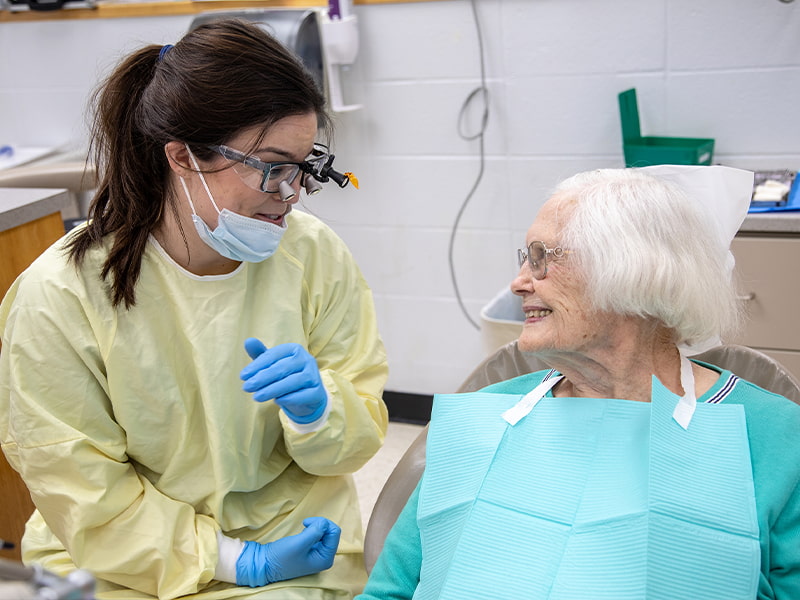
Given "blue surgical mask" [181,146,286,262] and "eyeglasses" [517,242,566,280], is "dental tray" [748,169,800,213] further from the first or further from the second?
"blue surgical mask" [181,146,286,262]

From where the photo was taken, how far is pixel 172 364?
157 cm

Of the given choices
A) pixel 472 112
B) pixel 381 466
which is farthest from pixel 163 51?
pixel 381 466

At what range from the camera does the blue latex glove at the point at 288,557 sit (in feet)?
4.99

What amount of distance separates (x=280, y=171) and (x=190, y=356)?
377 mm

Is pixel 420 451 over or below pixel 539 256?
below

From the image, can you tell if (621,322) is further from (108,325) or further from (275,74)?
(108,325)

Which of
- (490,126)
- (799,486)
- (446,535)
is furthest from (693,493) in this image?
(490,126)

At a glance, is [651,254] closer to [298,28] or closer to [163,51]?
[163,51]

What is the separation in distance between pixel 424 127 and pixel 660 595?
6.73 feet

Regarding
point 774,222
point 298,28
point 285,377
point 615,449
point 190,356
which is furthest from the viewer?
point 298,28

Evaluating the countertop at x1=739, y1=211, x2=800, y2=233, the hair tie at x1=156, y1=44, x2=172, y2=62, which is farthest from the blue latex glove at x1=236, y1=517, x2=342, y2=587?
the countertop at x1=739, y1=211, x2=800, y2=233

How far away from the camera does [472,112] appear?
2.85 m

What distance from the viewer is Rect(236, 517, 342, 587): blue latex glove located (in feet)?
4.99

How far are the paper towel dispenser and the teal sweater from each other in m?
1.72
